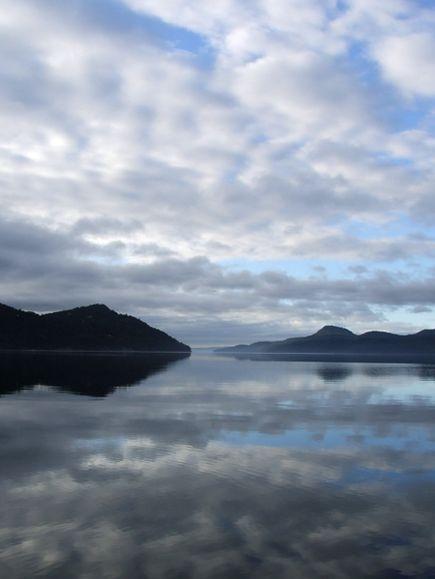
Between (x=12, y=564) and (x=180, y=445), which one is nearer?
(x=12, y=564)

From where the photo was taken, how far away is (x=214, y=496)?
17953mm

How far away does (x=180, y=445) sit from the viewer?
2650 centimetres

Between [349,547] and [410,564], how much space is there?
1.61 m

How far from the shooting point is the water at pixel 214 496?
42.0ft

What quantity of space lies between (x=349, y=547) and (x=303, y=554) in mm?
1395

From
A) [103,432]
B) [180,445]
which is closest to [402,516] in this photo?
[180,445]

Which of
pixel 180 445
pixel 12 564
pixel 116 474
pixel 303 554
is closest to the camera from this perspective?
pixel 12 564

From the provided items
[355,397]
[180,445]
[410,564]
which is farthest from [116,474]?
[355,397]

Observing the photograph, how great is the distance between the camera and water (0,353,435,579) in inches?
504

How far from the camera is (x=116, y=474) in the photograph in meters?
20.5

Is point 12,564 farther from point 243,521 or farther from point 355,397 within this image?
point 355,397

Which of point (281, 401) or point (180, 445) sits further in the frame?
point (281, 401)

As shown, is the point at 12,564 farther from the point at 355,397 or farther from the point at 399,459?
the point at 355,397

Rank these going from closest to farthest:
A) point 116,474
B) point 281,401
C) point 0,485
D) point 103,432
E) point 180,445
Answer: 1. point 0,485
2. point 116,474
3. point 180,445
4. point 103,432
5. point 281,401
